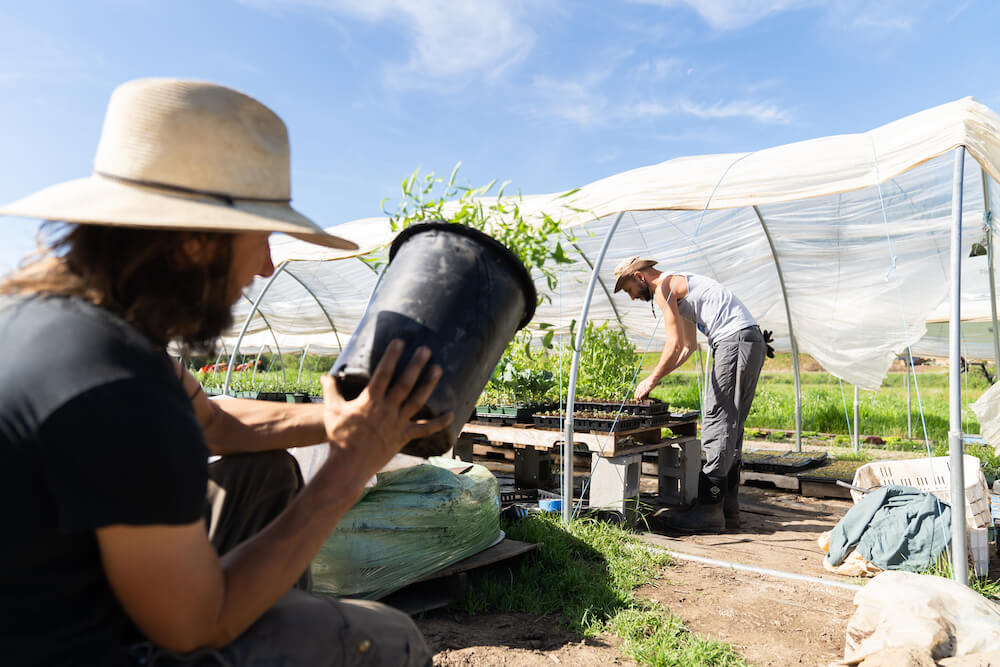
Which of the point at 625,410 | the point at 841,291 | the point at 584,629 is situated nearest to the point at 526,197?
the point at 625,410

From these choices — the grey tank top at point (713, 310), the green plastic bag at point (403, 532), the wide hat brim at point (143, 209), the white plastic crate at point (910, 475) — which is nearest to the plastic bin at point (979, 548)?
the white plastic crate at point (910, 475)

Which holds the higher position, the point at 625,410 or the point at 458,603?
the point at 625,410

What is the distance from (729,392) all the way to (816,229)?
2.69 m

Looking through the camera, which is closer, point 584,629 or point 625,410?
point 584,629

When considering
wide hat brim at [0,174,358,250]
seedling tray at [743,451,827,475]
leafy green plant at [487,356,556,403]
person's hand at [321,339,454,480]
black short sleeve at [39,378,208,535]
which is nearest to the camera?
black short sleeve at [39,378,208,535]

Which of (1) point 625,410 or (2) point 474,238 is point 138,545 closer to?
(2) point 474,238

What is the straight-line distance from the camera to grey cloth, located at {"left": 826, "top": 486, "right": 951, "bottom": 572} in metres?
3.11

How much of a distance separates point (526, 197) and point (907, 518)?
4421 mm

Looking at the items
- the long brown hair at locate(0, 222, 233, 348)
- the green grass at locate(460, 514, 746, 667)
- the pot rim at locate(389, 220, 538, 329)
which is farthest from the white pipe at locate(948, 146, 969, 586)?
the long brown hair at locate(0, 222, 233, 348)

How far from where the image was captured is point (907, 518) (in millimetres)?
3232

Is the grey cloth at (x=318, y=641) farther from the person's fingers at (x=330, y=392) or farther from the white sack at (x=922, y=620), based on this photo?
the white sack at (x=922, y=620)

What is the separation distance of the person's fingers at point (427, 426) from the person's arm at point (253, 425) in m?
0.35

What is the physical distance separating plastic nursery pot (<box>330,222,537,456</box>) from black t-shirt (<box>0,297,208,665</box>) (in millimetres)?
434

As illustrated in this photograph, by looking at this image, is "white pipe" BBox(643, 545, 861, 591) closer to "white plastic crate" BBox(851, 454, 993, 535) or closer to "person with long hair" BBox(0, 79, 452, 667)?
"white plastic crate" BBox(851, 454, 993, 535)
